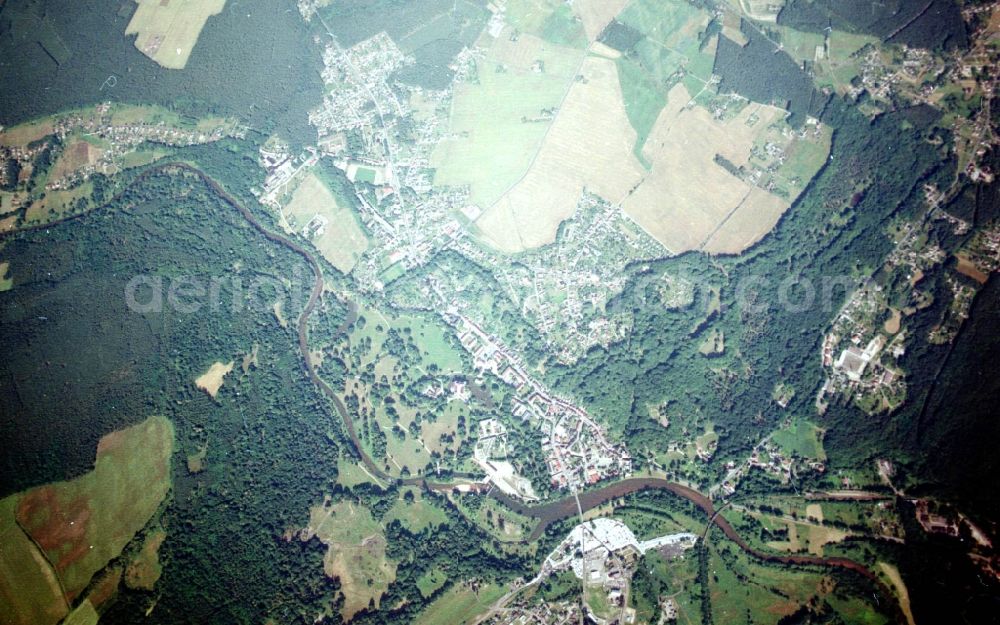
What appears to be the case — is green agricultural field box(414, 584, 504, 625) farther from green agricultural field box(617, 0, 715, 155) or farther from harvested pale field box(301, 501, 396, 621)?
green agricultural field box(617, 0, 715, 155)

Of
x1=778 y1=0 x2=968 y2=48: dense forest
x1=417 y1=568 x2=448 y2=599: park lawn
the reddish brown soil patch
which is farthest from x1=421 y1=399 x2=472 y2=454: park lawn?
x1=778 y1=0 x2=968 y2=48: dense forest

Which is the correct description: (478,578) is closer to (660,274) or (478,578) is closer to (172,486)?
(172,486)

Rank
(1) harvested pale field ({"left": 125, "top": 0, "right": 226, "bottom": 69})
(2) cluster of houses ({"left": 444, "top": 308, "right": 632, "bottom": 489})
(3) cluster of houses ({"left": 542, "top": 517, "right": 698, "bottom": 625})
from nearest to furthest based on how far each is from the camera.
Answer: (3) cluster of houses ({"left": 542, "top": 517, "right": 698, "bottom": 625}) → (2) cluster of houses ({"left": 444, "top": 308, "right": 632, "bottom": 489}) → (1) harvested pale field ({"left": 125, "top": 0, "right": 226, "bottom": 69})

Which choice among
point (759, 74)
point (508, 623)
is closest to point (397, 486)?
point (508, 623)

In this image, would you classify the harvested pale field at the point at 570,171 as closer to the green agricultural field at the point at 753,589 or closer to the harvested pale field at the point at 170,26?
the green agricultural field at the point at 753,589

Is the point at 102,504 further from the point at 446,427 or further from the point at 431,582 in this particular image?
the point at 446,427

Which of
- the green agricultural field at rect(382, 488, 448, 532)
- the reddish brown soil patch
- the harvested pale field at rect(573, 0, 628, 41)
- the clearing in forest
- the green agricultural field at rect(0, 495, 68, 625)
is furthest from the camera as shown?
the harvested pale field at rect(573, 0, 628, 41)
